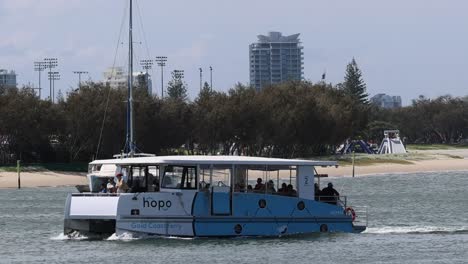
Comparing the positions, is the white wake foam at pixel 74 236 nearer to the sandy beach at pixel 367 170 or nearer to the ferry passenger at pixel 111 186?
the ferry passenger at pixel 111 186

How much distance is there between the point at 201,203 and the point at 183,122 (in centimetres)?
7167

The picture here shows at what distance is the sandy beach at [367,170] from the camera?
90.8m

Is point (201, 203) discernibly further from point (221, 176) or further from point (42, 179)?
point (42, 179)

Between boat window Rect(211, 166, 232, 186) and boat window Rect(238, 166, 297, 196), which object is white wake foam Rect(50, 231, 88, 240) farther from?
boat window Rect(238, 166, 297, 196)

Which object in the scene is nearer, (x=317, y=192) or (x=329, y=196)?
(x=329, y=196)

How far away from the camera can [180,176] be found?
4288 centimetres

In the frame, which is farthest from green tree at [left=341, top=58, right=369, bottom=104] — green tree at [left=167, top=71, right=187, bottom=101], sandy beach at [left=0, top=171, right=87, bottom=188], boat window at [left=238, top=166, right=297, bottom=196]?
boat window at [left=238, top=166, right=297, bottom=196]

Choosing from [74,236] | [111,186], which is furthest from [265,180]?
[74,236]

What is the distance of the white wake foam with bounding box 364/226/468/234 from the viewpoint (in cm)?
4841

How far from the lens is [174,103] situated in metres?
114

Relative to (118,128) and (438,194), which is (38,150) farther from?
(438,194)

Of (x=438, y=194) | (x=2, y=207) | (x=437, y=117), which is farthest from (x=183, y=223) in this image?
(x=437, y=117)

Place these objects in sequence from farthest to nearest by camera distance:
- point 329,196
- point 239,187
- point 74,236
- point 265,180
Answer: point 329,196
point 74,236
point 265,180
point 239,187

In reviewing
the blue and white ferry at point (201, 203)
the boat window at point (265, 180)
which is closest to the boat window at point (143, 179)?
the blue and white ferry at point (201, 203)
